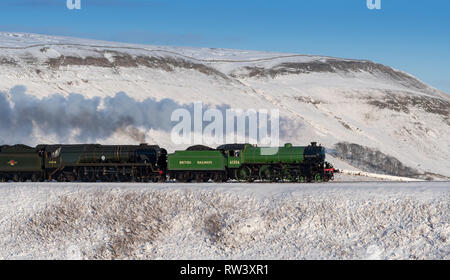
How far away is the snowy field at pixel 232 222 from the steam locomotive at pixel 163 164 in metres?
5.37

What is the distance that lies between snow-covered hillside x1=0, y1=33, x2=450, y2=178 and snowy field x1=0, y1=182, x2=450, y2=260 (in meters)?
32.0

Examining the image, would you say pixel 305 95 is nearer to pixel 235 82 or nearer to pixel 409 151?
pixel 235 82

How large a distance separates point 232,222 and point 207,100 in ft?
163

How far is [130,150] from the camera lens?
4184 cm

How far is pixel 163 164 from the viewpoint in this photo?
1665 inches

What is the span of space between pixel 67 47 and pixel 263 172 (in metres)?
63.6

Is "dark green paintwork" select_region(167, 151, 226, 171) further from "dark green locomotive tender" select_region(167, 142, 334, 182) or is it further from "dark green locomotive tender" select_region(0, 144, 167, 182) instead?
"dark green locomotive tender" select_region(0, 144, 167, 182)

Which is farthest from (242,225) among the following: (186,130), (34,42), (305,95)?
(34,42)

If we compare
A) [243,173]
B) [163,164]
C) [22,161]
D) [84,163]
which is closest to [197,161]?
[163,164]

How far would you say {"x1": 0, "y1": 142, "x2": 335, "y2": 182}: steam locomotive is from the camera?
39.5 meters

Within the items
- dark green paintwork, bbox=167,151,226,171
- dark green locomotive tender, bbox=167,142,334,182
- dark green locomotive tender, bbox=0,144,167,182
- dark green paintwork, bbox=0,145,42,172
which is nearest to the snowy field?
dark green locomotive tender, bbox=167,142,334,182

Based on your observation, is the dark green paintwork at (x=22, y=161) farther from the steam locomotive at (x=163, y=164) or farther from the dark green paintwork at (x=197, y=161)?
the dark green paintwork at (x=197, y=161)

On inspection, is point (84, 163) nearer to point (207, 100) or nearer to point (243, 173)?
point (243, 173)

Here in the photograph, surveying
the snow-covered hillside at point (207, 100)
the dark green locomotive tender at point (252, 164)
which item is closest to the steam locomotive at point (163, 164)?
the dark green locomotive tender at point (252, 164)
